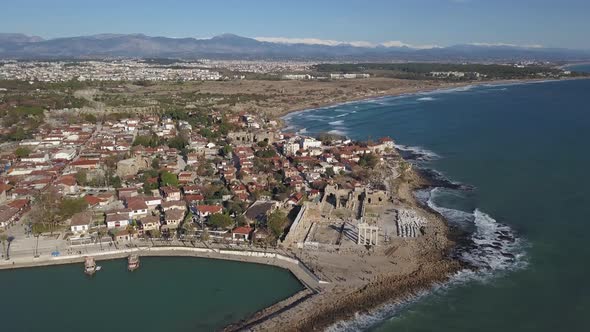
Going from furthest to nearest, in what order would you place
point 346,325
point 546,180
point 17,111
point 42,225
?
point 17,111 → point 546,180 → point 42,225 → point 346,325

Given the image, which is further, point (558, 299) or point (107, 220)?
point (107, 220)

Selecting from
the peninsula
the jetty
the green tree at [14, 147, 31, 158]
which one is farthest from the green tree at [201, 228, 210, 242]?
the green tree at [14, 147, 31, 158]

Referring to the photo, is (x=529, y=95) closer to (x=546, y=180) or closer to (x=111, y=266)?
(x=546, y=180)

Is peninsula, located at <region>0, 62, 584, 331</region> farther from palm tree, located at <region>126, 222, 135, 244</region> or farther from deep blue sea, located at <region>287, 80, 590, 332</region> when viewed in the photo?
deep blue sea, located at <region>287, 80, 590, 332</region>

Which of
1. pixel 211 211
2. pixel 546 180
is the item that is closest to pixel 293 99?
pixel 546 180

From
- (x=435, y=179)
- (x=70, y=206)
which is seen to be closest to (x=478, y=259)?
(x=435, y=179)

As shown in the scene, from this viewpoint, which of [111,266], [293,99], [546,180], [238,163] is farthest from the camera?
[293,99]

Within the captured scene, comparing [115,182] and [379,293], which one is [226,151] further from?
[379,293]
